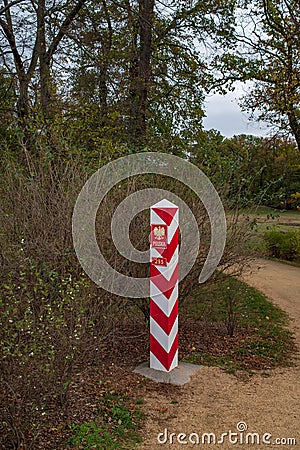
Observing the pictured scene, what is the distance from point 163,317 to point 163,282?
38 cm

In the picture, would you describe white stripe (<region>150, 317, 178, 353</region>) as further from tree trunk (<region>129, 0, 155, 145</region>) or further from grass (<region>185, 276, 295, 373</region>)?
tree trunk (<region>129, 0, 155, 145</region>)

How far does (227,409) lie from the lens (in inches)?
185

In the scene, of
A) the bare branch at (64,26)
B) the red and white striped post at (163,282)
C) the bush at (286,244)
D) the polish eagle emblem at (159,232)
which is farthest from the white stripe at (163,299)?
the bush at (286,244)

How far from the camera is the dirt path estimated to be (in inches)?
163

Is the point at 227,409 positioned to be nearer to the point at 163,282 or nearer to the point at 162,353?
the point at 162,353

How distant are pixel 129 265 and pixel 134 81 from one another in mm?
7219

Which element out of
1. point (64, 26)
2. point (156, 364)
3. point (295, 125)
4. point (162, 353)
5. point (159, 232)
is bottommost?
point (156, 364)

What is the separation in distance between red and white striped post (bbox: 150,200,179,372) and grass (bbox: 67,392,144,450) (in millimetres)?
874

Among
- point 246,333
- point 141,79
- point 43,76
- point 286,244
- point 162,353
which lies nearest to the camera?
point 162,353

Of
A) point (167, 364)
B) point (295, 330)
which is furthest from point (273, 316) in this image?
point (167, 364)

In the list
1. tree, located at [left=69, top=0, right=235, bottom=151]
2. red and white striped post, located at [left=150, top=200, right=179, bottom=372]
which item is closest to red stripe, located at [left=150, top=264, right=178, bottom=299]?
red and white striped post, located at [left=150, top=200, right=179, bottom=372]

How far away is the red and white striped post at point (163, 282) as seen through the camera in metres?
5.35

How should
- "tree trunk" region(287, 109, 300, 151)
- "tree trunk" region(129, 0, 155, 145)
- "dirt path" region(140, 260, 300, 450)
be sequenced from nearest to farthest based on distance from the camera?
"dirt path" region(140, 260, 300, 450) < "tree trunk" region(129, 0, 155, 145) < "tree trunk" region(287, 109, 300, 151)

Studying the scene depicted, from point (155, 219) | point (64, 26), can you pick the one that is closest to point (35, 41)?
point (64, 26)
